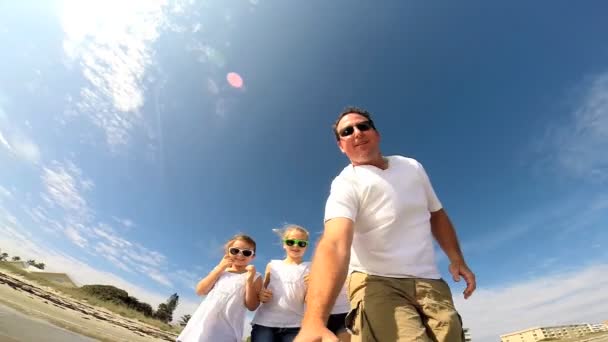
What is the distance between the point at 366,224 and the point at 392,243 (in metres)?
0.23

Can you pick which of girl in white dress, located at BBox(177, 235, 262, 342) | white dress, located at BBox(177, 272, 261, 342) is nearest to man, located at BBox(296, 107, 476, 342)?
girl in white dress, located at BBox(177, 235, 262, 342)

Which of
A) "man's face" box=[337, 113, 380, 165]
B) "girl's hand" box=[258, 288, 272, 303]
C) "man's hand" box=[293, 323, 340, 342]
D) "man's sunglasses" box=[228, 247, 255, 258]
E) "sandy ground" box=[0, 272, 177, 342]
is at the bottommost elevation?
"sandy ground" box=[0, 272, 177, 342]

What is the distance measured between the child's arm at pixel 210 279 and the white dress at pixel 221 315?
8 centimetres

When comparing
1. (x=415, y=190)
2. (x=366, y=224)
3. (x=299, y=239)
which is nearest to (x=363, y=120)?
(x=415, y=190)

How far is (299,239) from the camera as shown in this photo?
16.4 ft

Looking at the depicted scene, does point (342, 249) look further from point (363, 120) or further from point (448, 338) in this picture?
point (363, 120)

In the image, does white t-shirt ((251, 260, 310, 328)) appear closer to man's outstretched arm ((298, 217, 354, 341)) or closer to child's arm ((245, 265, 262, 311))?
child's arm ((245, 265, 262, 311))

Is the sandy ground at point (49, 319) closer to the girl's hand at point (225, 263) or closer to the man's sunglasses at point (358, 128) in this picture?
the girl's hand at point (225, 263)

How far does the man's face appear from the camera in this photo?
8.68ft

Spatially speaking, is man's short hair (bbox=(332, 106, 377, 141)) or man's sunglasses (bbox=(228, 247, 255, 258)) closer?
man's short hair (bbox=(332, 106, 377, 141))

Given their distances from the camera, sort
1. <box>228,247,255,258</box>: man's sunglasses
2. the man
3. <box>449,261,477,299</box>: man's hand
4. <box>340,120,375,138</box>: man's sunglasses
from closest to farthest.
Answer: the man < <box>449,261,477,299</box>: man's hand < <box>340,120,375,138</box>: man's sunglasses < <box>228,247,255,258</box>: man's sunglasses

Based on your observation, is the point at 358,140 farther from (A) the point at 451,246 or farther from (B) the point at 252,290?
(B) the point at 252,290

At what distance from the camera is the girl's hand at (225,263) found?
499 cm

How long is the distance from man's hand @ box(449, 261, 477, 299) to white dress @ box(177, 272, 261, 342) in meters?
3.01
